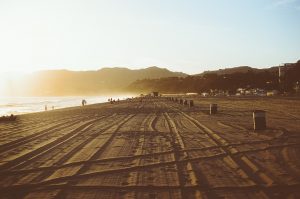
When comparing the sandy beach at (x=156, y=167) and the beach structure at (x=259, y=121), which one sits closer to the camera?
the sandy beach at (x=156, y=167)

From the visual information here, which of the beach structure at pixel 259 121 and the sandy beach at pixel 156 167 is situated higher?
the beach structure at pixel 259 121

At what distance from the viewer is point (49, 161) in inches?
414

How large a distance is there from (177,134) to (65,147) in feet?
17.7

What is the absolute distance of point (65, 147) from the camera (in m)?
13.4

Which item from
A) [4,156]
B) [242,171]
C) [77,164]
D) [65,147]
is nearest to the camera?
[242,171]

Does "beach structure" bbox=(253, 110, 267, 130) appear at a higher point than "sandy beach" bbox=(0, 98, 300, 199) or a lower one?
higher

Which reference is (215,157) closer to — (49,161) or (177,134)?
(49,161)

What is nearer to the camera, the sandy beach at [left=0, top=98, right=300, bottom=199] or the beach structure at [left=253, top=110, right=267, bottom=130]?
the sandy beach at [left=0, top=98, right=300, bottom=199]

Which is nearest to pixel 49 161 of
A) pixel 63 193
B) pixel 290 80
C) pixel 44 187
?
pixel 44 187

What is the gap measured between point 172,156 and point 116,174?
104 inches

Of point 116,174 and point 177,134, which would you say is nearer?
point 116,174

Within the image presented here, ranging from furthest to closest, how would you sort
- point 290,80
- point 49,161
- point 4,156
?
1. point 290,80
2. point 4,156
3. point 49,161

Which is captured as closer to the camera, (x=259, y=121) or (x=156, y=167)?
(x=156, y=167)

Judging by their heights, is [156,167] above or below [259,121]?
below
